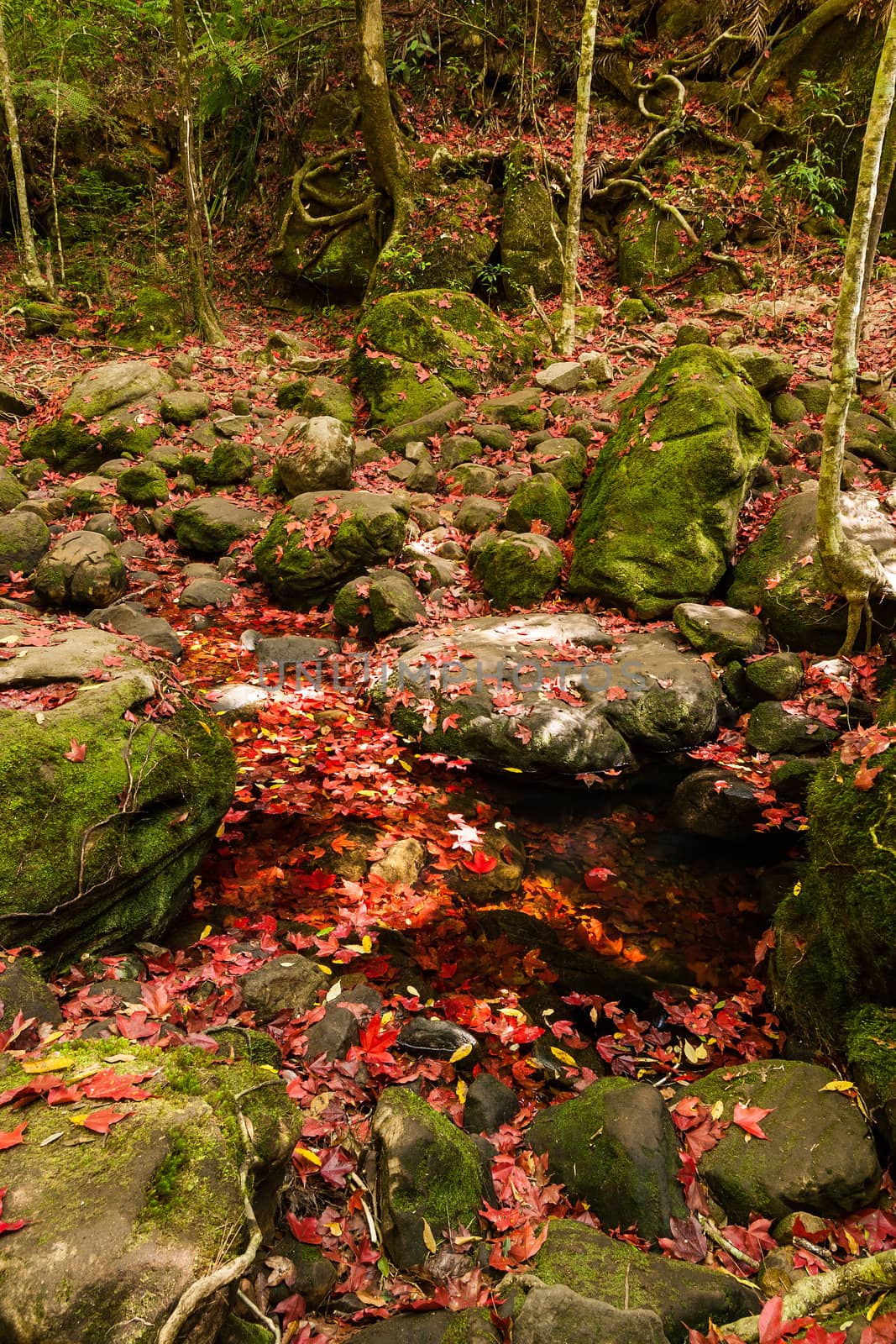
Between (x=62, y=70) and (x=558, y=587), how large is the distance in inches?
740

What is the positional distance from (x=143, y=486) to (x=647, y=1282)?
10.3 m

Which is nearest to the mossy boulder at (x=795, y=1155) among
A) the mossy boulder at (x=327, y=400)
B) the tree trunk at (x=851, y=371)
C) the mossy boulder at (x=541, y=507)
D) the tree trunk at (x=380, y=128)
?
the tree trunk at (x=851, y=371)

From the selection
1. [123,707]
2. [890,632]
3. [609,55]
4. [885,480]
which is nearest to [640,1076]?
[123,707]

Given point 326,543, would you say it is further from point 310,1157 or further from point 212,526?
point 310,1157

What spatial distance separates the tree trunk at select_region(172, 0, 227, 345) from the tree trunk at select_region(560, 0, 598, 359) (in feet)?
23.5

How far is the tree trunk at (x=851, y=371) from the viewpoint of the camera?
17.3ft

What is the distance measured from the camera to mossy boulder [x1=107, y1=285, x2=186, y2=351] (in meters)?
14.4

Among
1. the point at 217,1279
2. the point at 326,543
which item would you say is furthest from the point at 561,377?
the point at 217,1279

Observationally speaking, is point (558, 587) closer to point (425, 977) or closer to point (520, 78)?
point (425, 977)

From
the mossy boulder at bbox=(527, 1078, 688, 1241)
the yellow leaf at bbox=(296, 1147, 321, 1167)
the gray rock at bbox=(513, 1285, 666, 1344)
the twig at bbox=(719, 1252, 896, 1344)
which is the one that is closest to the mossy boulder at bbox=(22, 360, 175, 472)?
the yellow leaf at bbox=(296, 1147, 321, 1167)

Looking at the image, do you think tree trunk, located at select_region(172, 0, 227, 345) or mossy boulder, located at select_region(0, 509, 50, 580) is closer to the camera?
mossy boulder, located at select_region(0, 509, 50, 580)

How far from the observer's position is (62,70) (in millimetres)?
16734

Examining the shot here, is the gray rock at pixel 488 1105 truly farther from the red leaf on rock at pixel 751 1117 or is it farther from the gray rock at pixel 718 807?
the gray rock at pixel 718 807

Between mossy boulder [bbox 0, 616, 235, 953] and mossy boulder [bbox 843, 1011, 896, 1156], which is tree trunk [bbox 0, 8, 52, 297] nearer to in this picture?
mossy boulder [bbox 0, 616, 235, 953]
